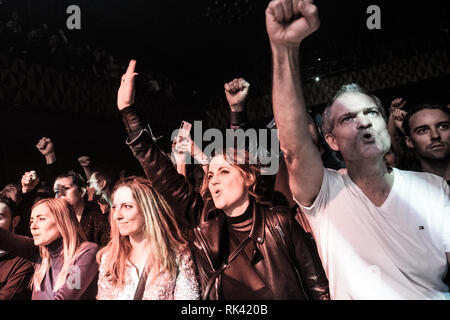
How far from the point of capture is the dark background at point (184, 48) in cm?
509

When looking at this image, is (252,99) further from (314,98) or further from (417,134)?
(417,134)

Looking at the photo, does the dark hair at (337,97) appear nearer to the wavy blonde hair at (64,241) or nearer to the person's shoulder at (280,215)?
the person's shoulder at (280,215)

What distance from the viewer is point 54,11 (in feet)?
17.4

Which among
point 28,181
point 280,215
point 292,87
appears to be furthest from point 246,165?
point 28,181

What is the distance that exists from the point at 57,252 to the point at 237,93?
1572 mm

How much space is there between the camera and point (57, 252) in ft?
8.25

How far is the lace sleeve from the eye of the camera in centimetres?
201

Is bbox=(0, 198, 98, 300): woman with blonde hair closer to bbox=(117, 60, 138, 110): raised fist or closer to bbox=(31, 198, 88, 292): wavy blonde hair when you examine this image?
bbox=(31, 198, 88, 292): wavy blonde hair

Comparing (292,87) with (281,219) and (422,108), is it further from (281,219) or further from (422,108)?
(422,108)

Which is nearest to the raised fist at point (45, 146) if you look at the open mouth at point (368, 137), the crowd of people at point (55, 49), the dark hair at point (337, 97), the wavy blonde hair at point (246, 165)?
the crowd of people at point (55, 49)

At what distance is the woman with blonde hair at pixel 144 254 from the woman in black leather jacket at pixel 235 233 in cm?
8

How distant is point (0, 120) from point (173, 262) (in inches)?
149

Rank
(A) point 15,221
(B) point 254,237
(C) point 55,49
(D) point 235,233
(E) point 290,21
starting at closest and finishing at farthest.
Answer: (E) point 290,21 < (B) point 254,237 < (D) point 235,233 < (A) point 15,221 < (C) point 55,49

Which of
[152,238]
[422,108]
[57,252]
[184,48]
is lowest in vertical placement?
[57,252]
